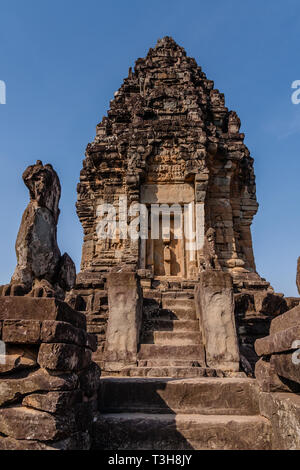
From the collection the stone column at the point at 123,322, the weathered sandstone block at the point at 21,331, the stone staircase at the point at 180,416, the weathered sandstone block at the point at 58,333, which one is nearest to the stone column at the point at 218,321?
the stone column at the point at 123,322

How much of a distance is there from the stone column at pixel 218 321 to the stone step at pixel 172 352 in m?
0.16

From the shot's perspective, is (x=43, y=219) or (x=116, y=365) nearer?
(x=43, y=219)

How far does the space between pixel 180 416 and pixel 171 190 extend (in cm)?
907

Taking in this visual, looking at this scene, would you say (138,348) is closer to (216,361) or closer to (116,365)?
(116,365)

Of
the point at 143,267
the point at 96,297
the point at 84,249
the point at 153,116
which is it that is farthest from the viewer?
the point at 84,249

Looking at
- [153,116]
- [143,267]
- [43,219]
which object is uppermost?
[153,116]

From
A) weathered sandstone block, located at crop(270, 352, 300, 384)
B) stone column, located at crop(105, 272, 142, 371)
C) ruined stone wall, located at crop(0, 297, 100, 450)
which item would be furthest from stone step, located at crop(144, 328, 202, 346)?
ruined stone wall, located at crop(0, 297, 100, 450)

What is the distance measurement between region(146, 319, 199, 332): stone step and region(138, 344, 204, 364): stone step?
94cm

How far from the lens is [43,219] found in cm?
402

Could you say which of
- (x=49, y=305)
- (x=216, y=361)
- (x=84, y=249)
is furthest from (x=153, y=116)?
(x=49, y=305)

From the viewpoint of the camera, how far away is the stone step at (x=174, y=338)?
22.4 ft

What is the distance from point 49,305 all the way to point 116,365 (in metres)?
3.51

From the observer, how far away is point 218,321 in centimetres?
659

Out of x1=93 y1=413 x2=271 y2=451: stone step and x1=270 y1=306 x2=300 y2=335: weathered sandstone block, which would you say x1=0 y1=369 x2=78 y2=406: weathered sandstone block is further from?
x1=270 y1=306 x2=300 y2=335: weathered sandstone block
